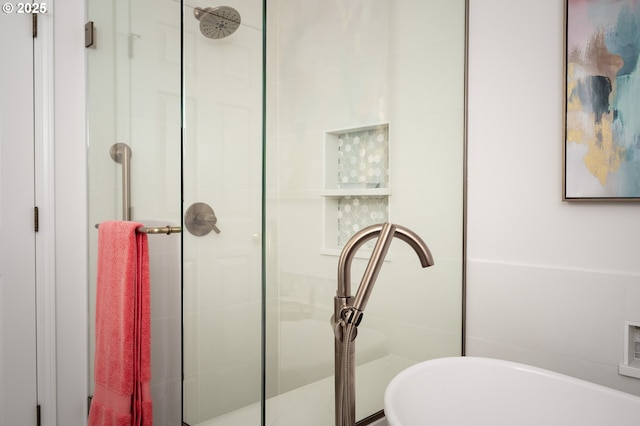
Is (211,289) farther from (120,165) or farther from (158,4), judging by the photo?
(158,4)

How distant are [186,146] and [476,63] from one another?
3.80 ft

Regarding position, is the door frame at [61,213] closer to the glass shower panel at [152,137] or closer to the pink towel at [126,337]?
the glass shower panel at [152,137]

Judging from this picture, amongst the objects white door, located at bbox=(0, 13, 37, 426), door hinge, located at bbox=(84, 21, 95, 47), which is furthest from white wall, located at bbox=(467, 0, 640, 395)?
white door, located at bbox=(0, 13, 37, 426)

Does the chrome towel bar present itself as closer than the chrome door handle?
No

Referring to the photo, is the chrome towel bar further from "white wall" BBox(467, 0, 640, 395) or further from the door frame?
"white wall" BBox(467, 0, 640, 395)

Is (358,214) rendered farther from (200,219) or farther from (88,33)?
(88,33)

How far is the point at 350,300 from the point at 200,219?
41 cm

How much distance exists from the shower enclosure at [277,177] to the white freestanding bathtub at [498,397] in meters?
0.19

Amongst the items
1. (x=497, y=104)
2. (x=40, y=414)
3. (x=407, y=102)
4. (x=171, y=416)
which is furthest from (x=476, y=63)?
(x=40, y=414)

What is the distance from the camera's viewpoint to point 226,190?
94cm

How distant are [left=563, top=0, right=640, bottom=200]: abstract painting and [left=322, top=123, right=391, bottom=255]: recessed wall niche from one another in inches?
24.1

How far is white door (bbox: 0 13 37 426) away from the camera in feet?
5.02

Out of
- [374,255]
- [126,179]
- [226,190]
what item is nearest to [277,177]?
[226,190]

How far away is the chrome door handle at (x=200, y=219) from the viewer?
96cm
